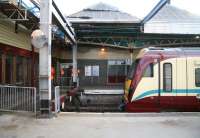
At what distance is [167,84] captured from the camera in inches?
651

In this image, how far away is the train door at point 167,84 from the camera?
1650 cm

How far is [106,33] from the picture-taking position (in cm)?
3016

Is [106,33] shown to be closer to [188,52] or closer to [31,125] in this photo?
[188,52]

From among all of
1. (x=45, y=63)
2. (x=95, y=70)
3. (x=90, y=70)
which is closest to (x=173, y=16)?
(x=95, y=70)

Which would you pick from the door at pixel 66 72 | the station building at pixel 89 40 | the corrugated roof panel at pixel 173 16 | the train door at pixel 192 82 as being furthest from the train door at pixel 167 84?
the door at pixel 66 72

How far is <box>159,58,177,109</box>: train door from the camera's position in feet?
54.1

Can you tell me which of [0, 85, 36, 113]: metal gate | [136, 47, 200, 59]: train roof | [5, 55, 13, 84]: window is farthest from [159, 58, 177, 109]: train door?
[5, 55, 13, 84]: window

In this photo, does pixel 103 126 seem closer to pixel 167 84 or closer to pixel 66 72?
pixel 167 84

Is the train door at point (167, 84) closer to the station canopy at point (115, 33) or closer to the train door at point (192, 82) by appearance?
the train door at point (192, 82)

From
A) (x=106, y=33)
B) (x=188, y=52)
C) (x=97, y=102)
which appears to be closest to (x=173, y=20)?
(x=106, y=33)

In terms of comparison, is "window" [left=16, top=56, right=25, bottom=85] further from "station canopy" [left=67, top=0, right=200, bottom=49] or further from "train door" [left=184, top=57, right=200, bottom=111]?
"train door" [left=184, top=57, right=200, bottom=111]

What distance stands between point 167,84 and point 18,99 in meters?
6.07

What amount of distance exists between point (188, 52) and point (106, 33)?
547 inches

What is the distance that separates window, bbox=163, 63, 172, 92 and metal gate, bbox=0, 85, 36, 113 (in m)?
5.48
